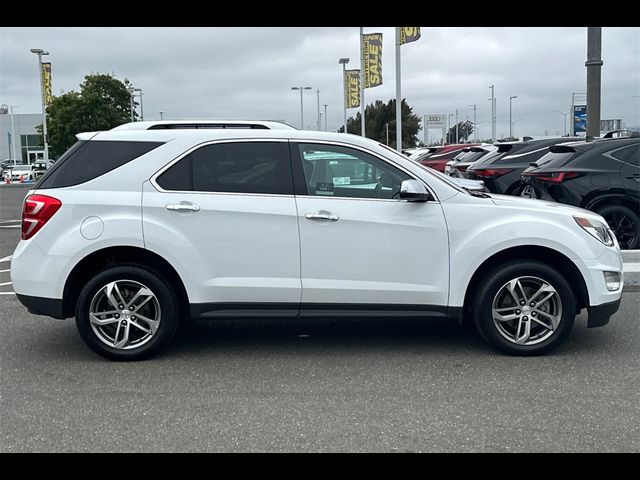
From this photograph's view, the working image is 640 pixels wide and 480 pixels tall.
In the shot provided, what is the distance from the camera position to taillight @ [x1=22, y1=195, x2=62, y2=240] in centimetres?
541

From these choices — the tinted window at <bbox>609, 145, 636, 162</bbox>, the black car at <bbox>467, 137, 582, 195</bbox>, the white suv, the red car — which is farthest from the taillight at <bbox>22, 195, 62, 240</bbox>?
the red car

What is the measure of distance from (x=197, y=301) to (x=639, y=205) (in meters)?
6.56

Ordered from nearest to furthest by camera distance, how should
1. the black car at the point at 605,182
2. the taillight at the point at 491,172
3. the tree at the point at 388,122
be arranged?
the black car at the point at 605,182
the taillight at the point at 491,172
the tree at the point at 388,122

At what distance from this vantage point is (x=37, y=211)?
5.43m

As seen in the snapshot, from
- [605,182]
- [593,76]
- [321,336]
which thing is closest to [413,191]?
[321,336]

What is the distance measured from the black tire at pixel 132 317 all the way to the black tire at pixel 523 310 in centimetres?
241

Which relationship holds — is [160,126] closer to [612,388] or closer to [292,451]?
[292,451]

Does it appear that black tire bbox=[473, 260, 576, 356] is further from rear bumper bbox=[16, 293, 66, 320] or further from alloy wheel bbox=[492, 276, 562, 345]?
rear bumper bbox=[16, 293, 66, 320]

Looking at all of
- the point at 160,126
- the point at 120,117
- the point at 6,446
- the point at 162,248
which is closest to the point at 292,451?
the point at 6,446

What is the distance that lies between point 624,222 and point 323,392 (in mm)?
6259

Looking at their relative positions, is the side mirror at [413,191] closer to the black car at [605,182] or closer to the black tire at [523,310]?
the black tire at [523,310]

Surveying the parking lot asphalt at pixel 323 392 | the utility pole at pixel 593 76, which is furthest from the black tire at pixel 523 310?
the utility pole at pixel 593 76

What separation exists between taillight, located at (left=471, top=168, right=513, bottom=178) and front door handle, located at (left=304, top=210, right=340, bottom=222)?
23.6 ft

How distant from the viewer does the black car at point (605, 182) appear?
367 inches
